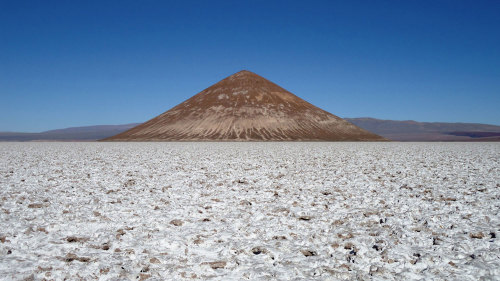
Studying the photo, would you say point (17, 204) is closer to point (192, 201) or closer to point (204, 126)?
point (192, 201)

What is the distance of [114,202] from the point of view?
25.1ft

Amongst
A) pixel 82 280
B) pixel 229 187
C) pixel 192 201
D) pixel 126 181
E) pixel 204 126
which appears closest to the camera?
pixel 82 280

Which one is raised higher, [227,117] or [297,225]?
[227,117]

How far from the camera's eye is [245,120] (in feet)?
317

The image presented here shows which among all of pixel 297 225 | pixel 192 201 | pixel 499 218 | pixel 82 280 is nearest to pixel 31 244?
pixel 82 280

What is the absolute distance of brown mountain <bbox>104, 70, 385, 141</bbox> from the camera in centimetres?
8838

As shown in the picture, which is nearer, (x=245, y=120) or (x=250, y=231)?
(x=250, y=231)

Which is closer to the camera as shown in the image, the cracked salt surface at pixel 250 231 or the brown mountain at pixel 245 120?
the cracked salt surface at pixel 250 231

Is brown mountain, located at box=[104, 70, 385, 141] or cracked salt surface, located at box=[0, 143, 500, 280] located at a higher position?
brown mountain, located at box=[104, 70, 385, 141]

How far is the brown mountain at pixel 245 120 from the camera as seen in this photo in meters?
88.4

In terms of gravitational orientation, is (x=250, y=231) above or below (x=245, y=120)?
below

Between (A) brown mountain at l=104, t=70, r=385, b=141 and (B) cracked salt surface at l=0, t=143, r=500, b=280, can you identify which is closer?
(B) cracked salt surface at l=0, t=143, r=500, b=280

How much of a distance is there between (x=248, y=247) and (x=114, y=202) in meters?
4.03

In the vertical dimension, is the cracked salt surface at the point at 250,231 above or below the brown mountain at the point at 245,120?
below
